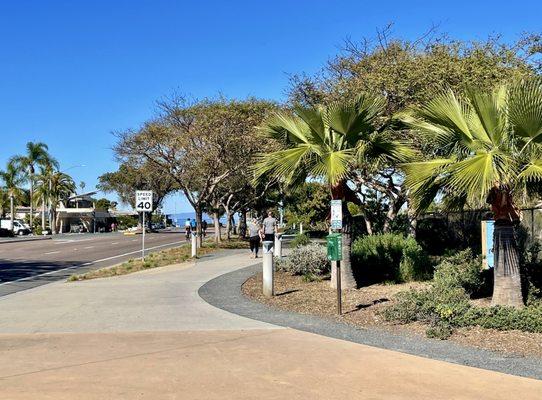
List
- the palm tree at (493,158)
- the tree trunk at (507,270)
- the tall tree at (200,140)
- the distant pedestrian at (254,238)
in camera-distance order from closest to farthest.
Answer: the palm tree at (493,158), the tree trunk at (507,270), the distant pedestrian at (254,238), the tall tree at (200,140)

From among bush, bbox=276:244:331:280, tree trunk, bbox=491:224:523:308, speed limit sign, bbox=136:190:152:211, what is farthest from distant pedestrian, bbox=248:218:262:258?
tree trunk, bbox=491:224:523:308

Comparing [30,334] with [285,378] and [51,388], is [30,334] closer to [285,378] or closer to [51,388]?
[51,388]

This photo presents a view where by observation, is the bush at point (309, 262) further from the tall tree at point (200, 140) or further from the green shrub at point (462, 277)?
the tall tree at point (200, 140)

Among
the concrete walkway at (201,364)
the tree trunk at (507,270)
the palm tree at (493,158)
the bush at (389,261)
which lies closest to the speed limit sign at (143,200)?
the bush at (389,261)

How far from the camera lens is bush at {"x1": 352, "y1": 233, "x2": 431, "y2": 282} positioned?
1350 centimetres

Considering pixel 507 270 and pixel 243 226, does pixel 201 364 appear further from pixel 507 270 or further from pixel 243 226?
pixel 243 226

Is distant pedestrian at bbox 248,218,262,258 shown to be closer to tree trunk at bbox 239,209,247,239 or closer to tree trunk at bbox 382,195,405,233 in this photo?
tree trunk at bbox 382,195,405,233

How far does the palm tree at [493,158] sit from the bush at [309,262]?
502 centimetres

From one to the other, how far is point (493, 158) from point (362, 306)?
3493 mm

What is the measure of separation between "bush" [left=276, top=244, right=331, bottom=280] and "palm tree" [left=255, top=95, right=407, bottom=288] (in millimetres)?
2155

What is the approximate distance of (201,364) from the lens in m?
6.44

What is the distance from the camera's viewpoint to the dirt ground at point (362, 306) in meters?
7.41

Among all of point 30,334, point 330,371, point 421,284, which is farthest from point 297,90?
point 330,371

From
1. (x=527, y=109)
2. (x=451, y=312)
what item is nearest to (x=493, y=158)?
(x=527, y=109)
